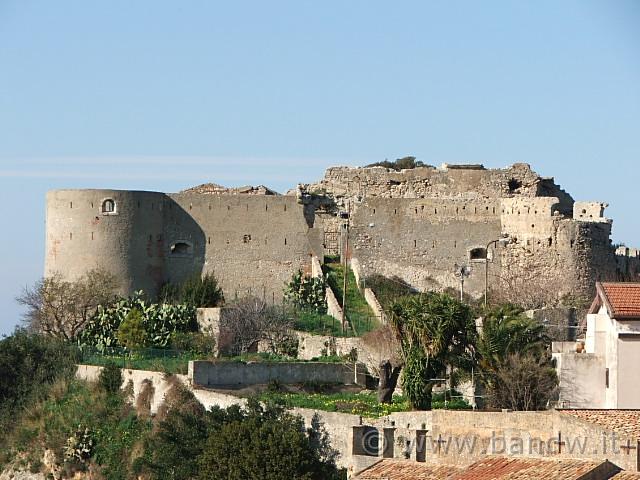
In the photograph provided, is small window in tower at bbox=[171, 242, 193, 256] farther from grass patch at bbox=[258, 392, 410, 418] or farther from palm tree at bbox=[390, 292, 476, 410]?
palm tree at bbox=[390, 292, 476, 410]

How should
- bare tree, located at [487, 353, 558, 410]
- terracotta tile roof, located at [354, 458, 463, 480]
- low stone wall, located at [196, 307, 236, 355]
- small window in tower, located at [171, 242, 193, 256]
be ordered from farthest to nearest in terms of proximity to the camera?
small window in tower, located at [171, 242, 193, 256]
low stone wall, located at [196, 307, 236, 355]
bare tree, located at [487, 353, 558, 410]
terracotta tile roof, located at [354, 458, 463, 480]

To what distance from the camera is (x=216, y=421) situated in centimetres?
4462

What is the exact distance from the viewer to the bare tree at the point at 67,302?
2245 inches

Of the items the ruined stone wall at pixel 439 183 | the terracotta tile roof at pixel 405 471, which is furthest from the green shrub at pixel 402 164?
the terracotta tile roof at pixel 405 471

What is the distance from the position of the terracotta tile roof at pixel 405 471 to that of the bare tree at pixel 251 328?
14959 millimetres

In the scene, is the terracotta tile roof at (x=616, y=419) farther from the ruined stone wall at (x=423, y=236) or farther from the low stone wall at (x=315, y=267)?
the ruined stone wall at (x=423, y=236)

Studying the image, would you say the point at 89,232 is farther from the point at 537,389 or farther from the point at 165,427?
the point at 537,389

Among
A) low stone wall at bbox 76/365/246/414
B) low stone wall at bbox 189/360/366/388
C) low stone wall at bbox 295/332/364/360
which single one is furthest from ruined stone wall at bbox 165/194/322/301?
low stone wall at bbox 189/360/366/388

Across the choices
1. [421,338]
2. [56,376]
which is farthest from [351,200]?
[421,338]

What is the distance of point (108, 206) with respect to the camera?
59.0 m

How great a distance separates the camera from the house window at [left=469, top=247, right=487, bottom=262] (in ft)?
198

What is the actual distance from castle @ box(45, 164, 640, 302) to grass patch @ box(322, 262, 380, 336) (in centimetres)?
70

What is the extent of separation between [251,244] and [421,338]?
1570 centimetres

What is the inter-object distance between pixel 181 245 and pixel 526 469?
26.7 m
